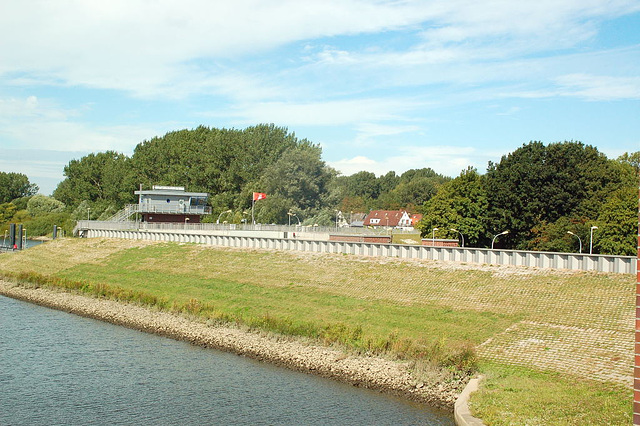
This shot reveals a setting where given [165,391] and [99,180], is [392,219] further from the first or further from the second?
[165,391]

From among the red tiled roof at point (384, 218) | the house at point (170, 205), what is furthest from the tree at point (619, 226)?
the red tiled roof at point (384, 218)

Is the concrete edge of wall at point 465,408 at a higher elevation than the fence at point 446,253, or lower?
lower

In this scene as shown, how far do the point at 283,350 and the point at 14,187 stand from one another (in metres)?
178

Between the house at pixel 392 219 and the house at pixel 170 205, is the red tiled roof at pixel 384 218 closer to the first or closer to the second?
the house at pixel 392 219

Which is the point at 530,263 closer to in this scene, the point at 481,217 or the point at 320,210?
the point at 481,217

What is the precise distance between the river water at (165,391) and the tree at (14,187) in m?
163

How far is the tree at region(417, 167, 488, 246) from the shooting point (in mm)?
82250

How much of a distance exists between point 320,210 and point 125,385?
84.2 m

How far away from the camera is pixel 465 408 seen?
23625 mm

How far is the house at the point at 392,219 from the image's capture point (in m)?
189

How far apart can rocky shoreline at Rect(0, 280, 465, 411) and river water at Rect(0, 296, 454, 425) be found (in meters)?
0.73

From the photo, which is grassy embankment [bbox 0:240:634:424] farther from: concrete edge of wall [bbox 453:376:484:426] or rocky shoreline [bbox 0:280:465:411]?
rocky shoreline [bbox 0:280:465:411]

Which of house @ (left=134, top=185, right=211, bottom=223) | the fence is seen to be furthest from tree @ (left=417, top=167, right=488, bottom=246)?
house @ (left=134, top=185, right=211, bottom=223)

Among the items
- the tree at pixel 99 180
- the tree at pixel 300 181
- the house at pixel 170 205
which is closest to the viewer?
the house at pixel 170 205
